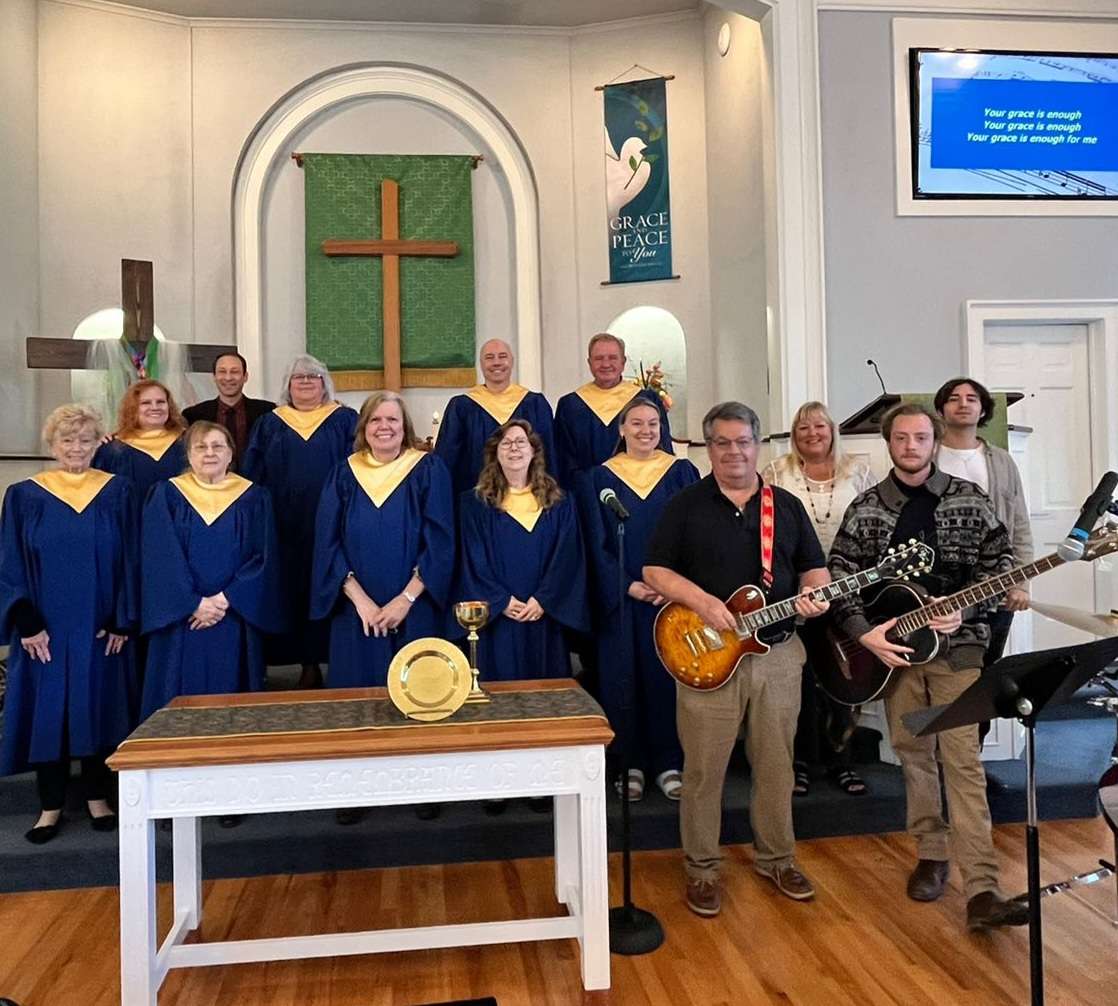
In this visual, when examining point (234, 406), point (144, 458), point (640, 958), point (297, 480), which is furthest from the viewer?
point (234, 406)

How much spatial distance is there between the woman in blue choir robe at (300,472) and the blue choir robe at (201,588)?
59 cm

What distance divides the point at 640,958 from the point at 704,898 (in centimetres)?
38

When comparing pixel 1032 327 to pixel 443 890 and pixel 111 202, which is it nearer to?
pixel 443 890

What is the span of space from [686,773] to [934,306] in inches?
147

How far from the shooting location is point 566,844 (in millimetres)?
3236

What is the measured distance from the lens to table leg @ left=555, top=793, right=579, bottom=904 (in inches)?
125

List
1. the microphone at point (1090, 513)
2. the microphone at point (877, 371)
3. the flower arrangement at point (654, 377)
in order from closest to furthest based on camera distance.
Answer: the microphone at point (1090, 513), the microphone at point (877, 371), the flower arrangement at point (654, 377)

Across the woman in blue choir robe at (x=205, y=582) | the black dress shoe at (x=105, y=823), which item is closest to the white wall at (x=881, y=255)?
the woman in blue choir robe at (x=205, y=582)

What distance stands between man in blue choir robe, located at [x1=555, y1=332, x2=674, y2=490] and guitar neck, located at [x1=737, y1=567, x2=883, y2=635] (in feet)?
5.53

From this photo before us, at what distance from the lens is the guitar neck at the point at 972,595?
2.91 meters

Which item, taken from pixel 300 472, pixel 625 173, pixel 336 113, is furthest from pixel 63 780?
pixel 625 173

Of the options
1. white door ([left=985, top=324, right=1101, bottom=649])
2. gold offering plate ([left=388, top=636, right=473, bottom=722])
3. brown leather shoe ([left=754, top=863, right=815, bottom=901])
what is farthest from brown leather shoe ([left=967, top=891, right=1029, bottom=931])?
white door ([left=985, top=324, right=1101, bottom=649])

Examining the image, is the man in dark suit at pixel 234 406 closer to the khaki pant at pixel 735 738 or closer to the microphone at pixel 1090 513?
the khaki pant at pixel 735 738

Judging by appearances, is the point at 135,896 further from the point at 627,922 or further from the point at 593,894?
the point at 627,922
